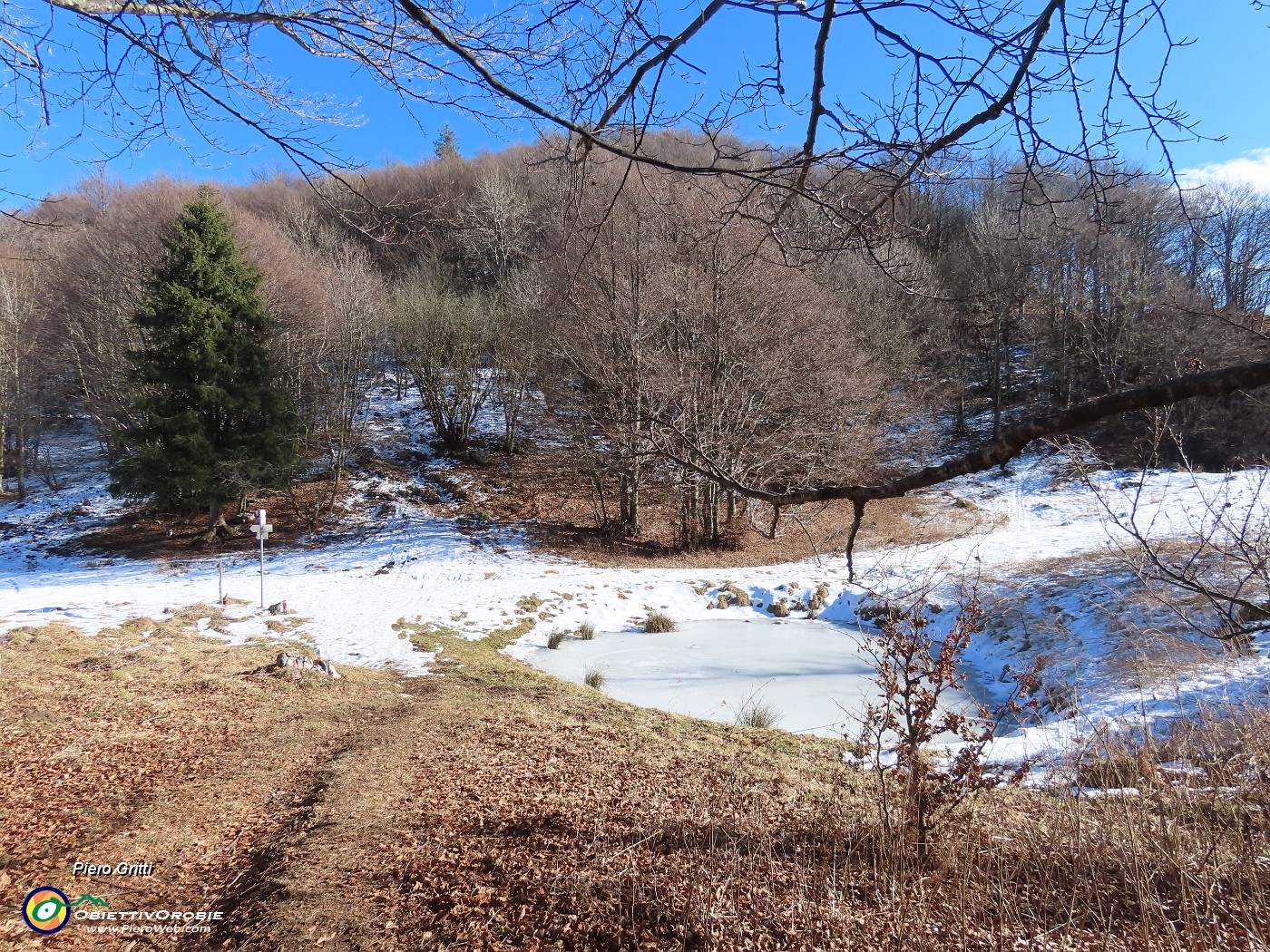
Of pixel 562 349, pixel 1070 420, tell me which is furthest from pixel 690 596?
pixel 1070 420

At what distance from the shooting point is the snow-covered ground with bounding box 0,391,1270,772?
25.0 ft

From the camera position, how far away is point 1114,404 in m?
1.53

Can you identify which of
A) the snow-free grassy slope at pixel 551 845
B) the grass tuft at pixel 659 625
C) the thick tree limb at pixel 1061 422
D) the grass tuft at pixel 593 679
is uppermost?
the thick tree limb at pixel 1061 422

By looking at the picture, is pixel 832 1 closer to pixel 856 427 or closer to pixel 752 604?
pixel 752 604

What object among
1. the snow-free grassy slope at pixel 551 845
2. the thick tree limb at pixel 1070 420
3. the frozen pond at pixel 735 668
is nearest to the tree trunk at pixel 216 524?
the frozen pond at pixel 735 668

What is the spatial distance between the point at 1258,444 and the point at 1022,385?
10145 millimetres

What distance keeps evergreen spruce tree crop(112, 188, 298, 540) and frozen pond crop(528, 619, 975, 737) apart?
12502 millimetres

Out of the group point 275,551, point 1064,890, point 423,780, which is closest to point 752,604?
point 423,780

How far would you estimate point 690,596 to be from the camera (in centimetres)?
1310

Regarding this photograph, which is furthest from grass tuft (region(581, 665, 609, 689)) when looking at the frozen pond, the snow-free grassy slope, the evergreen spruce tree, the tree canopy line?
the evergreen spruce tree

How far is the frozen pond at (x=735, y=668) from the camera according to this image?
7520 millimetres

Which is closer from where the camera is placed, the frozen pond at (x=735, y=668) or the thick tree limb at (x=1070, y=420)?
the thick tree limb at (x=1070, y=420)

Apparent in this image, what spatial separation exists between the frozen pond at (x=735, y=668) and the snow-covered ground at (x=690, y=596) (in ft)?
0.16

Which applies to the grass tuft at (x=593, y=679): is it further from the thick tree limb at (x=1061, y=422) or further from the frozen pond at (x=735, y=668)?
the thick tree limb at (x=1061, y=422)
